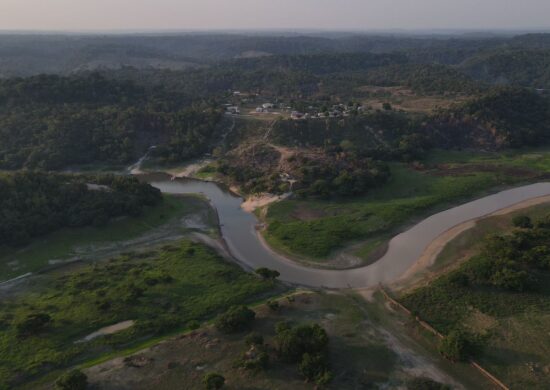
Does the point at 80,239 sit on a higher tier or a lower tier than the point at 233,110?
lower

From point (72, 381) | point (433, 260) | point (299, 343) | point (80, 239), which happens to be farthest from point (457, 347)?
point (80, 239)

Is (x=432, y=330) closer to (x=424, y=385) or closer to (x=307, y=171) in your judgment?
(x=424, y=385)

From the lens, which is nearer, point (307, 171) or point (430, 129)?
point (307, 171)

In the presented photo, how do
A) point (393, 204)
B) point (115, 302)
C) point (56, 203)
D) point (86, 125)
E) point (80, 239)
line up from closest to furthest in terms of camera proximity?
1. point (115, 302)
2. point (80, 239)
3. point (56, 203)
4. point (393, 204)
5. point (86, 125)

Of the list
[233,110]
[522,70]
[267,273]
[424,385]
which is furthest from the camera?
[522,70]

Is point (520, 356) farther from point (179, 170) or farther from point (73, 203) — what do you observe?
point (179, 170)

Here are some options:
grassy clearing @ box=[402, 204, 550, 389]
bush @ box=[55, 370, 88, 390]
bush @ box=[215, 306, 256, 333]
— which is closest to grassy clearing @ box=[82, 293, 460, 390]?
bush @ box=[215, 306, 256, 333]

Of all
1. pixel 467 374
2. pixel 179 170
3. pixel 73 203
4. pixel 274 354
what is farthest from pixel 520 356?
pixel 179 170

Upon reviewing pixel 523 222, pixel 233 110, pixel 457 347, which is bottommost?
pixel 457 347
